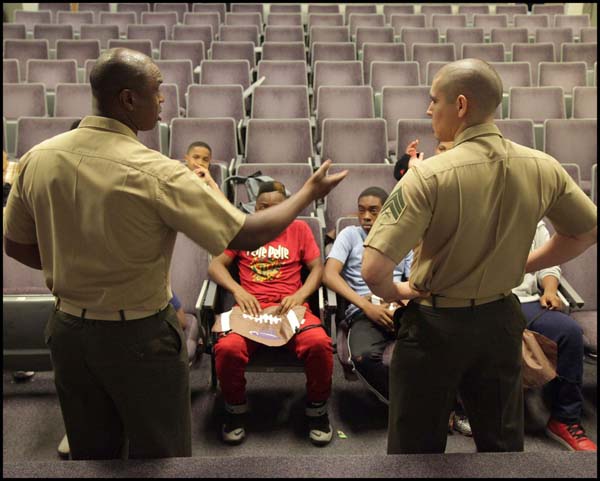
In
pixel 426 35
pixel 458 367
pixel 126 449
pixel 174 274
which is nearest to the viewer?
pixel 458 367

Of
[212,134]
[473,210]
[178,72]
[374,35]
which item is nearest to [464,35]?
[374,35]

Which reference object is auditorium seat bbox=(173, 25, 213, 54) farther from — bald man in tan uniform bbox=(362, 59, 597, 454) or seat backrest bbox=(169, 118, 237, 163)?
bald man in tan uniform bbox=(362, 59, 597, 454)

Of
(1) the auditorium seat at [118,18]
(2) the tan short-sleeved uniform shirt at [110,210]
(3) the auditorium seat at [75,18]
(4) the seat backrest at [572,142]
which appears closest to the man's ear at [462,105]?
(2) the tan short-sleeved uniform shirt at [110,210]

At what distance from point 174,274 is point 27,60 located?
11.8ft

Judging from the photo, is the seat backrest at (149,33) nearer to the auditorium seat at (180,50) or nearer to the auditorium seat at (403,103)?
the auditorium seat at (180,50)

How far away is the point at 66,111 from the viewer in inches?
150

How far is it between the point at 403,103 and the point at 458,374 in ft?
9.98

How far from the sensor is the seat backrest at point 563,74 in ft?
14.6

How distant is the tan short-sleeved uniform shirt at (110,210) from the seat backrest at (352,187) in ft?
5.34

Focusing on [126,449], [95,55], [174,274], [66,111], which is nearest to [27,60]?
[95,55]

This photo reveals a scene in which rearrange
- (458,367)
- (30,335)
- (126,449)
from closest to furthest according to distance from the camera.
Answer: (458,367)
(126,449)
(30,335)

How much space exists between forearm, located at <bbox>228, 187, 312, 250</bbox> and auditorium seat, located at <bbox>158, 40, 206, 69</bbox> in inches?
172

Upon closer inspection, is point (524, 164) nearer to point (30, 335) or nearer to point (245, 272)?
point (245, 272)

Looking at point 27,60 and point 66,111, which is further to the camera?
point 27,60
